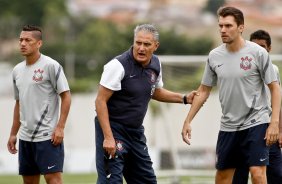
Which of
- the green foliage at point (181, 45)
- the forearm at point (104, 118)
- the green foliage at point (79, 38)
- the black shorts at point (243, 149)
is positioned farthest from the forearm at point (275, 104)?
the green foliage at point (181, 45)

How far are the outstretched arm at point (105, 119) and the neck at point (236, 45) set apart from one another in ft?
4.59

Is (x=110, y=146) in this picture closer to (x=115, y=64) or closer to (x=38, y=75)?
(x=115, y=64)

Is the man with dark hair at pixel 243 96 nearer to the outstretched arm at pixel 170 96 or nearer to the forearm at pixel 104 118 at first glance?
the outstretched arm at pixel 170 96

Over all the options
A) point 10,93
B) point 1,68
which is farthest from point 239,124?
point 1,68

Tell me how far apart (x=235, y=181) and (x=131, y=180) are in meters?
1.56

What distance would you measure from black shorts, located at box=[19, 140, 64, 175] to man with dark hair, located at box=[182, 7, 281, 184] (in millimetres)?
1525

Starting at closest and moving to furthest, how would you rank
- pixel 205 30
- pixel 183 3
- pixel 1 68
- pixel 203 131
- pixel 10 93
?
pixel 203 131 < pixel 10 93 < pixel 1 68 < pixel 205 30 < pixel 183 3

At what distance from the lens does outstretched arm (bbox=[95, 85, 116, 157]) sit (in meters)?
10.3

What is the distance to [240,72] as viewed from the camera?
10695 mm

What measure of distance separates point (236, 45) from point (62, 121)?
214cm

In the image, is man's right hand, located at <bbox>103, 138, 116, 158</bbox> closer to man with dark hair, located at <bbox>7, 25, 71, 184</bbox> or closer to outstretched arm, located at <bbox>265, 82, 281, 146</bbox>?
man with dark hair, located at <bbox>7, 25, 71, 184</bbox>

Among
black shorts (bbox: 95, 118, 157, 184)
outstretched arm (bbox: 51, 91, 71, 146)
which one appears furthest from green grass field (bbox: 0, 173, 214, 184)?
black shorts (bbox: 95, 118, 157, 184)

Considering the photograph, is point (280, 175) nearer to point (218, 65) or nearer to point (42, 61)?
point (218, 65)

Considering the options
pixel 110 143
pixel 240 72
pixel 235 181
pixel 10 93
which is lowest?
pixel 10 93
